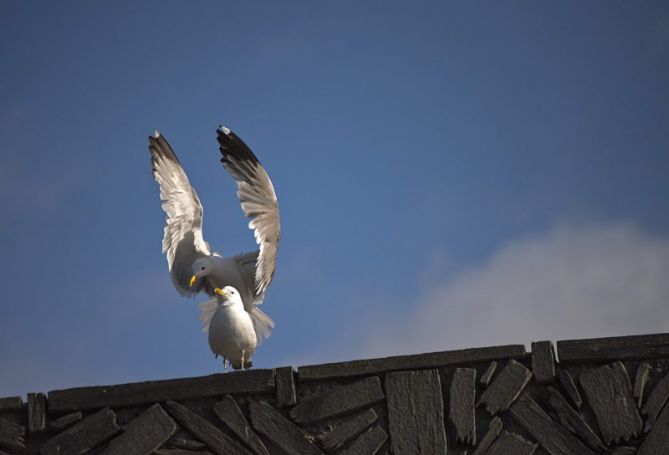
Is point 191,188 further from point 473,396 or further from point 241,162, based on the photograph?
point 473,396

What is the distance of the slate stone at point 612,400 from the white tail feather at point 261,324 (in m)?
4.45

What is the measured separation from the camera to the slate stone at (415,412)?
25.7ft

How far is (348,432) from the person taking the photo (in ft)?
26.2

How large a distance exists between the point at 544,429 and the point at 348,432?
48.3 inches

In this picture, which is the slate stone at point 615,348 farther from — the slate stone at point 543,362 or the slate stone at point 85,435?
the slate stone at point 85,435

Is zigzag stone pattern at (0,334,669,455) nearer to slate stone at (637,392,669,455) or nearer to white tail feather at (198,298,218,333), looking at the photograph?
slate stone at (637,392,669,455)

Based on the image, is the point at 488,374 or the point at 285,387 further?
the point at 285,387

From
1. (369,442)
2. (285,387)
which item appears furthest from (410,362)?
(285,387)

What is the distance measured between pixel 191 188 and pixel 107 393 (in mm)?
5206

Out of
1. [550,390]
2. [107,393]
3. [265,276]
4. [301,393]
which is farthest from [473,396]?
[265,276]

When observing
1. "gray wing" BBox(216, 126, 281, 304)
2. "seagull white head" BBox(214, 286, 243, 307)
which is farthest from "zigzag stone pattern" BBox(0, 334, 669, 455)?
"gray wing" BBox(216, 126, 281, 304)

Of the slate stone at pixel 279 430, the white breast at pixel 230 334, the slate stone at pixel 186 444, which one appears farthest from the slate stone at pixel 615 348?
the white breast at pixel 230 334

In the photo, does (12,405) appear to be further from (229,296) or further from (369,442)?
(369,442)

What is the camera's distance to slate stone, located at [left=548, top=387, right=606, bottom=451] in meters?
7.68
